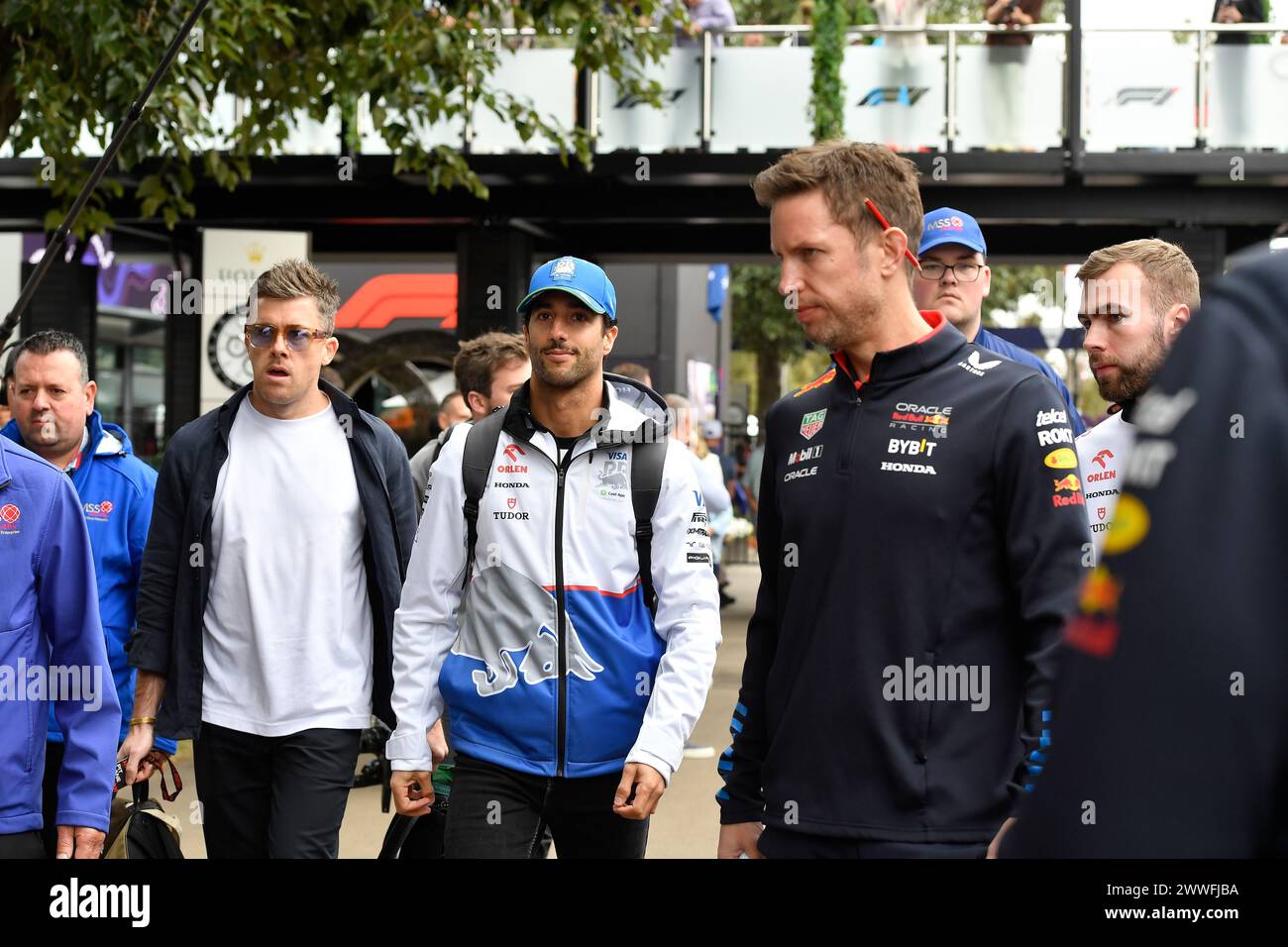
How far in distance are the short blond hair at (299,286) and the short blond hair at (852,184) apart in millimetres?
2215

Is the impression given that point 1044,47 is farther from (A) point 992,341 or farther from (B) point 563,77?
(A) point 992,341

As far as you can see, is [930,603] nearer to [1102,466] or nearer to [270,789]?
[1102,466]

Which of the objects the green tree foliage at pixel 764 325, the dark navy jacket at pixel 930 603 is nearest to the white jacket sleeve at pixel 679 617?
the dark navy jacket at pixel 930 603

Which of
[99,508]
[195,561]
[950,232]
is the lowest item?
[195,561]

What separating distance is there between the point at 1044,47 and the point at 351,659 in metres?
13.0

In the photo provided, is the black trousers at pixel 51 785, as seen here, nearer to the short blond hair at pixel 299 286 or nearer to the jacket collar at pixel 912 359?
the short blond hair at pixel 299 286

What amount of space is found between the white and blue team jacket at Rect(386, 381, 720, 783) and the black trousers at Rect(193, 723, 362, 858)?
0.55 metres

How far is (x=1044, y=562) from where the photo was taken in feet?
9.19

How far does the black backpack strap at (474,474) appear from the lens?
168 inches

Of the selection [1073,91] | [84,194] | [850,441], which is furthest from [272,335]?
[1073,91]

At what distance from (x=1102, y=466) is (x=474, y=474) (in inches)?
70.8

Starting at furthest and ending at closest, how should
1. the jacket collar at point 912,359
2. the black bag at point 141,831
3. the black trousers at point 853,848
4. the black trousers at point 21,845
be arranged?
the black bag at point 141,831 < the black trousers at point 21,845 < the jacket collar at point 912,359 < the black trousers at point 853,848

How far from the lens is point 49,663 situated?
3.72 metres

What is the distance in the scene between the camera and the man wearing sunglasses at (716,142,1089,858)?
2.84 m
